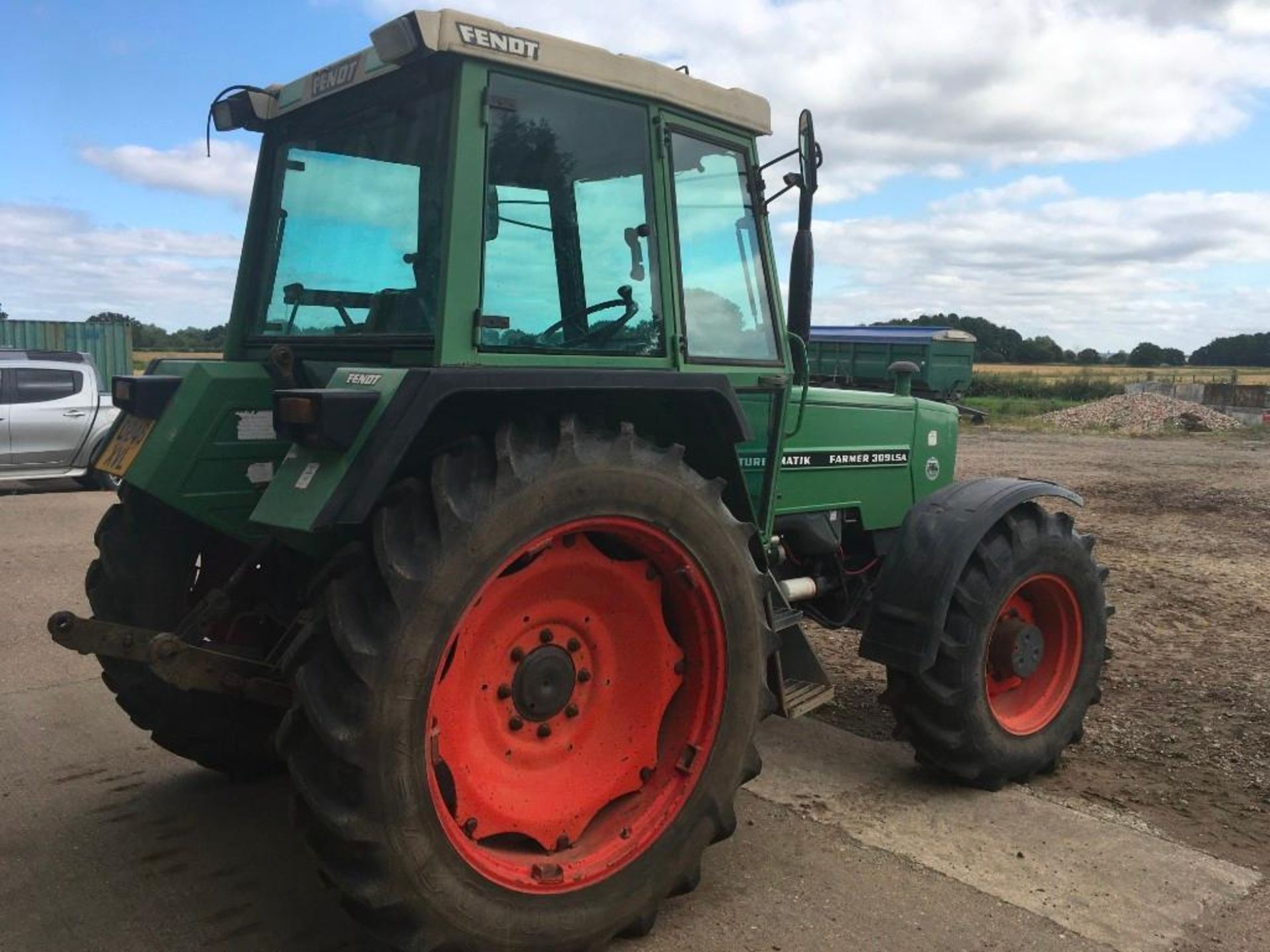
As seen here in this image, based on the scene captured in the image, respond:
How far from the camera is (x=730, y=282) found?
3664 millimetres

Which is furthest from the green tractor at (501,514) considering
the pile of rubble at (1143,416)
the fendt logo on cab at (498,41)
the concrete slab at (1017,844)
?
the pile of rubble at (1143,416)

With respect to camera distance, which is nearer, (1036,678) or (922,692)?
(922,692)

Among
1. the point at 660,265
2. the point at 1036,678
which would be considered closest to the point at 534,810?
the point at 660,265

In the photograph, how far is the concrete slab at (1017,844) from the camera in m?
3.19

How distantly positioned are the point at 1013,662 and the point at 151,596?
3.32 metres

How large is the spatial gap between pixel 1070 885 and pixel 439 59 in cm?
322

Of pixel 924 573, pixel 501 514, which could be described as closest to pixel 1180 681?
pixel 924 573

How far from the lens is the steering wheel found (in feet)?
10.4

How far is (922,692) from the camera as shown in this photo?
13.1ft

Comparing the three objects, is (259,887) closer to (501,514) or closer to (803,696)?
(501,514)

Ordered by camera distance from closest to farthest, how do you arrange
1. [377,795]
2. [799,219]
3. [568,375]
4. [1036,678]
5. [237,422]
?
1. [377,795]
2. [568,375]
3. [237,422]
4. [799,219]
5. [1036,678]

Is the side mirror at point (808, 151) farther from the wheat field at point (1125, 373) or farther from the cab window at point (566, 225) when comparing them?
the wheat field at point (1125, 373)

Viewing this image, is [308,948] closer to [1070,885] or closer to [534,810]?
[534,810]

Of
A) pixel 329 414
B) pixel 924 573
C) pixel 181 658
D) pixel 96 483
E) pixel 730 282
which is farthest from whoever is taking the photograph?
pixel 96 483
